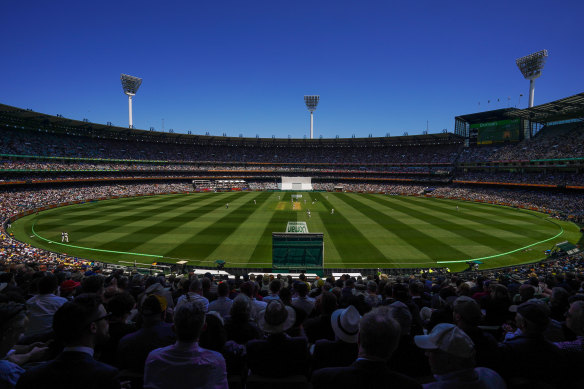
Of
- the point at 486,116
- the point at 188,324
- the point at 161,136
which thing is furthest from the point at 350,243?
the point at 161,136

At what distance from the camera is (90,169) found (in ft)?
225

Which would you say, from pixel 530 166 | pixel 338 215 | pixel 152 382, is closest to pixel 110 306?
pixel 152 382

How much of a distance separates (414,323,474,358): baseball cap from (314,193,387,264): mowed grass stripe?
21101 millimetres

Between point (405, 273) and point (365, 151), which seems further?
point (365, 151)

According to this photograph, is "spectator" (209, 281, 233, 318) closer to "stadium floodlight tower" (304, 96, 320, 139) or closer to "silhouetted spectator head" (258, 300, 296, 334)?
"silhouetted spectator head" (258, 300, 296, 334)

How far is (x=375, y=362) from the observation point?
2.25 metres

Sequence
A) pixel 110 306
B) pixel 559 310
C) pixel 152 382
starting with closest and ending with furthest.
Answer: pixel 152 382 → pixel 110 306 → pixel 559 310

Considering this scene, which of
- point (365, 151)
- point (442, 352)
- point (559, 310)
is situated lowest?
point (559, 310)

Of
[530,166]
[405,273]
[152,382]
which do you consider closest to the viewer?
[152,382]

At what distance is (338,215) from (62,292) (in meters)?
38.6

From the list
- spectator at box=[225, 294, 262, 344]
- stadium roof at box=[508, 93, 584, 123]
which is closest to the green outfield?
spectator at box=[225, 294, 262, 344]

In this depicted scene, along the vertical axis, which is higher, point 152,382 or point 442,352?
point 442,352

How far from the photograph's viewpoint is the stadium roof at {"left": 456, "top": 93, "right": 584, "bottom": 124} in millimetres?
51656

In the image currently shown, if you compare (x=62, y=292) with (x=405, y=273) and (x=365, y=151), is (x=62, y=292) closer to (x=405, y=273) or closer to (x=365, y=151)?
(x=405, y=273)
